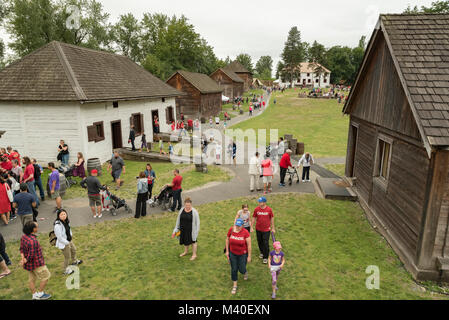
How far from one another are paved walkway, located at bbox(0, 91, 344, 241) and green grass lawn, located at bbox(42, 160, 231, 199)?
0.68 metres

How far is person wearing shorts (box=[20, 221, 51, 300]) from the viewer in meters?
6.11

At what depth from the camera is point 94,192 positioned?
34.8 feet

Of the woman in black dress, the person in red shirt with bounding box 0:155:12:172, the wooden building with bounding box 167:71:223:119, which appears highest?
the wooden building with bounding box 167:71:223:119

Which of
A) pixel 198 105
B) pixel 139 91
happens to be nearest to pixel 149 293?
pixel 139 91

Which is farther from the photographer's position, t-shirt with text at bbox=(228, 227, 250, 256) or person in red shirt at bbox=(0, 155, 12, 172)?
person in red shirt at bbox=(0, 155, 12, 172)

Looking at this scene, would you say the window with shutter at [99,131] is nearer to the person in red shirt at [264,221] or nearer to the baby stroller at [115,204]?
the baby stroller at [115,204]

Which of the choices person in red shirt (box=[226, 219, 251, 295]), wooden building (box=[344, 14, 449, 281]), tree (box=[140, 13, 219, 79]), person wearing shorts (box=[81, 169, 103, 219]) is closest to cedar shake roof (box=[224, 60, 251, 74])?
tree (box=[140, 13, 219, 79])

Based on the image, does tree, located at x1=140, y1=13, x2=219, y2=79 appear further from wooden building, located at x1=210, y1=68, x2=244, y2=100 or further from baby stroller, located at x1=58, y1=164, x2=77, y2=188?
baby stroller, located at x1=58, y1=164, x2=77, y2=188

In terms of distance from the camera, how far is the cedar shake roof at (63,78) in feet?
55.4

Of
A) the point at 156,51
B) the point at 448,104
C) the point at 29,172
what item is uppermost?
the point at 156,51

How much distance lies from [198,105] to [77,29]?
22615mm

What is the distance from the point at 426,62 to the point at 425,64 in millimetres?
107
